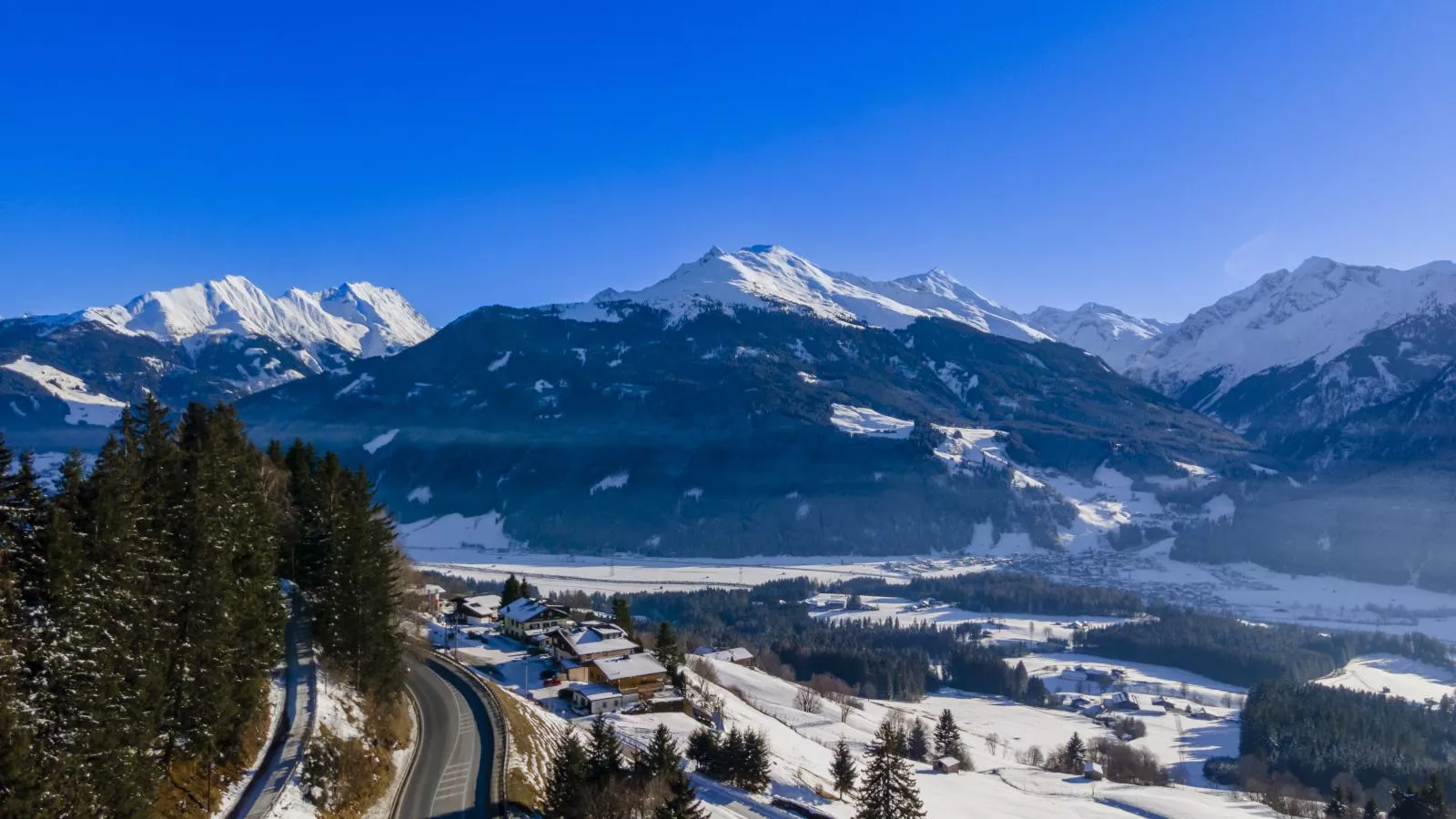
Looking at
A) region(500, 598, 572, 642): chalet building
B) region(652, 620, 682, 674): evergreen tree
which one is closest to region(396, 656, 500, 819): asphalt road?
region(652, 620, 682, 674): evergreen tree

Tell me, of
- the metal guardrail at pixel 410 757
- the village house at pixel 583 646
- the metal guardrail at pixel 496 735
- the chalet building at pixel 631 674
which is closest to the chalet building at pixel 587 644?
Result: the village house at pixel 583 646

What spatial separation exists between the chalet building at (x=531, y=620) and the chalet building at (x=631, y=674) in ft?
41.8

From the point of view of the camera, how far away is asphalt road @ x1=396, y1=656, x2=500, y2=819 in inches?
1342

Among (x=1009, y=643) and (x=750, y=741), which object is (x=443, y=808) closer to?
(x=750, y=741)

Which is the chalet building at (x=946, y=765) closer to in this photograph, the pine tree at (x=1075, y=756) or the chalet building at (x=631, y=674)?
the pine tree at (x=1075, y=756)

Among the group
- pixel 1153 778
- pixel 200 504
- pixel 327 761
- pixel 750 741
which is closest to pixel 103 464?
pixel 200 504

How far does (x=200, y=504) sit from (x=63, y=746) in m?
9.74

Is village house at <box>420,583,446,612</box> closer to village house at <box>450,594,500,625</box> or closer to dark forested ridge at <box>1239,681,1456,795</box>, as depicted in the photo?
village house at <box>450,594,500,625</box>

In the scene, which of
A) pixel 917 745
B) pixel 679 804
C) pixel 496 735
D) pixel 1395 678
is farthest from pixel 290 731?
pixel 1395 678

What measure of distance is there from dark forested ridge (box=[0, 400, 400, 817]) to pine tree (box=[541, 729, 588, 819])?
1013 cm

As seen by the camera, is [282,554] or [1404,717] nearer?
[282,554]

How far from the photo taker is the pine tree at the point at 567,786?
1326 inches

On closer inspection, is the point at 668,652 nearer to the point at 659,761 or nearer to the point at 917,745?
the point at 659,761

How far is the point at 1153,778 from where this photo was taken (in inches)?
3605
